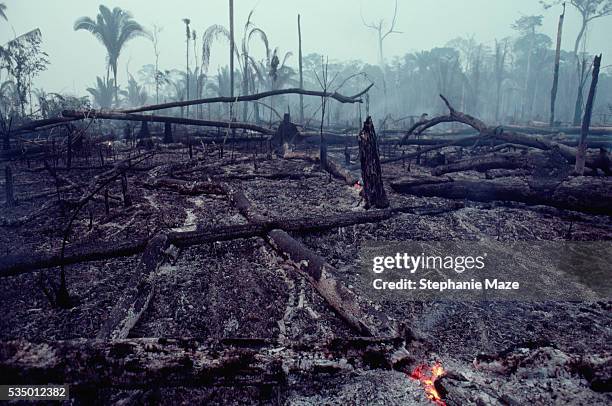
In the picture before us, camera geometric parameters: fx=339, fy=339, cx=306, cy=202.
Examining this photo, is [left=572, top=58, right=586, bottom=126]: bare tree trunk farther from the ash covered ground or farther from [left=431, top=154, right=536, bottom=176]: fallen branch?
the ash covered ground

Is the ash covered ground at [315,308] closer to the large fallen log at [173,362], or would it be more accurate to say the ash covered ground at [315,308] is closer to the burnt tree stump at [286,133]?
the large fallen log at [173,362]

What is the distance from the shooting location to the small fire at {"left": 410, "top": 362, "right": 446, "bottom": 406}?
177 cm

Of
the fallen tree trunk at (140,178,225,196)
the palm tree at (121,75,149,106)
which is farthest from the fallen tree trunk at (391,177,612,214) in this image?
the palm tree at (121,75,149,106)

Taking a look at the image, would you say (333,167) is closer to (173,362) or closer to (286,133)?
(286,133)

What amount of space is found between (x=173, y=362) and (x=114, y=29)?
34.6m

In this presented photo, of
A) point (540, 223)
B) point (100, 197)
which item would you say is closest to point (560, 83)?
point (540, 223)

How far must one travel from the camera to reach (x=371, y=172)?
580 cm

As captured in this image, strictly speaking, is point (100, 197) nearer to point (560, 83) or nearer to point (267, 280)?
point (267, 280)

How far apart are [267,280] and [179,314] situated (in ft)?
3.04

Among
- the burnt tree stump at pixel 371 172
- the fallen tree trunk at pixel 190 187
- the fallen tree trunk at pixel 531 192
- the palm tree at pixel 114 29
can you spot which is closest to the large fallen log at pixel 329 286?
the burnt tree stump at pixel 371 172

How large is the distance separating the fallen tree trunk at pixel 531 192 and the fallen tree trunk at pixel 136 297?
4998mm

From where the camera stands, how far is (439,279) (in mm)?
3762

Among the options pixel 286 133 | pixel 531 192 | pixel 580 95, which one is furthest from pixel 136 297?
pixel 580 95

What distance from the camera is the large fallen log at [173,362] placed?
1.64 m
